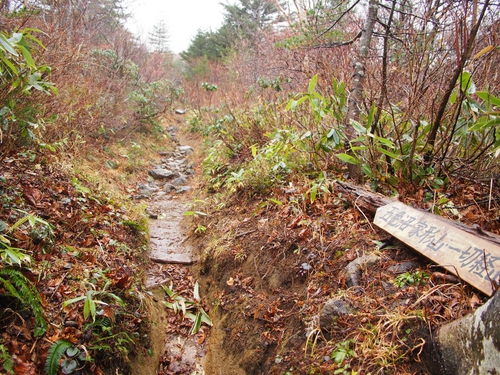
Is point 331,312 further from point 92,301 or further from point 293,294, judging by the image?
point 92,301

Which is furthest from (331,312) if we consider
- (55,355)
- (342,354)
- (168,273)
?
(168,273)

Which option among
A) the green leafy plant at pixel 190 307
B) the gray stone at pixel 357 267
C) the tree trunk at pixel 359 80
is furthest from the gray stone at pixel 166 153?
the gray stone at pixel 357 267

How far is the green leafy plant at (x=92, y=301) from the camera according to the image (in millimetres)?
2225

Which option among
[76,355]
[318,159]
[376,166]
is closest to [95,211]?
[76,355]

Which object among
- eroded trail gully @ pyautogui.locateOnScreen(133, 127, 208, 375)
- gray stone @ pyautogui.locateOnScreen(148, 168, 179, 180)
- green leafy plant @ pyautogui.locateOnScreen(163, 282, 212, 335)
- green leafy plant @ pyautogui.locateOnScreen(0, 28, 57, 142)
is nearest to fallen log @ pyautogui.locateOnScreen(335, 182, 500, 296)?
green leafy plant @ pyautogui.locateOnScreen(163, 282, 212, 335)

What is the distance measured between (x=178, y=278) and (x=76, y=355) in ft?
6.08

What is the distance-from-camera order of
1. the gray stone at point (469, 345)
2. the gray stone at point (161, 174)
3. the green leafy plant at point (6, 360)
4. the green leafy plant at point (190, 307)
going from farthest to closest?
the gray stone at point (161, 174) < the green leafy plant at point (190, 307) < the green leafy plant at point (6, 360) < the gray stone at point (469, 345)

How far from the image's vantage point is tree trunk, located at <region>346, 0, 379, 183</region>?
356cm

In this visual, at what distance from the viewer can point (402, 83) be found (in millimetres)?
3412

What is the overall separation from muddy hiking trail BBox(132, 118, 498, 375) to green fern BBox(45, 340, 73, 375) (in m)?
0.64

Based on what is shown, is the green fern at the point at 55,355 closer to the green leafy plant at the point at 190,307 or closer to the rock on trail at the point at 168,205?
the green leafy plant at the point at 190,307

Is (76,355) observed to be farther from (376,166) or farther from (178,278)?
(376,166)

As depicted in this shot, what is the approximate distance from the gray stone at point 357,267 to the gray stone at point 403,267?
0.13 meters

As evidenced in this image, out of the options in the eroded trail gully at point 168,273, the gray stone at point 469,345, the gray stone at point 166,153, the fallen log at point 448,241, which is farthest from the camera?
the gray stone at point 166,153
